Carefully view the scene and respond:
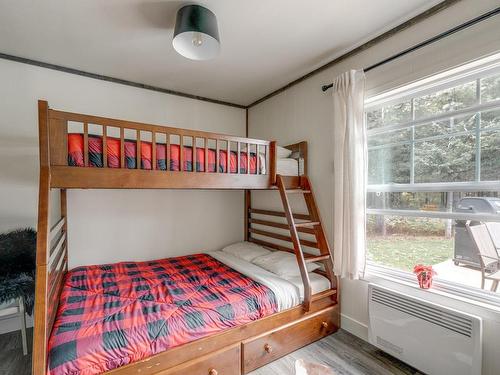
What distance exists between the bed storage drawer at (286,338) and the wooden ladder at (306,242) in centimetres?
16

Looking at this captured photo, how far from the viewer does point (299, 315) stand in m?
2.11

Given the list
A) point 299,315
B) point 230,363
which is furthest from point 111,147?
point 299,315

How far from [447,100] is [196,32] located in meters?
1.84

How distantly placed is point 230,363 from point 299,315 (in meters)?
0.68

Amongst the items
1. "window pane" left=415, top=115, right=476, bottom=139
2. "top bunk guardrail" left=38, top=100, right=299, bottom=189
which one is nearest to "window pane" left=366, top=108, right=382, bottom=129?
"window pane" left=415, top=115, right=476, bottom=139

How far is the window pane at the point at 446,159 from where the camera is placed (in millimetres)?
1718

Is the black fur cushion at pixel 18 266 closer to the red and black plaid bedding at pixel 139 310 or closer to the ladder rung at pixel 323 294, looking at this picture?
the red and black plaid bedding at pixel 139 310

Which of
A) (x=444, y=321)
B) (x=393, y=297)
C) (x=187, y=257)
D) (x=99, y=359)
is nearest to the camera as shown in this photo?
(x=99, y=359)

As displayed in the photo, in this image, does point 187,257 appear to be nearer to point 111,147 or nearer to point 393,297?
point 111,147

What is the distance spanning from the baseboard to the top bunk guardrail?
1420 mm

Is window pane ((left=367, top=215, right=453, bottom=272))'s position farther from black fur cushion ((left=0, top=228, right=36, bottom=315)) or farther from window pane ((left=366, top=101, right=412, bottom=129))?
black fur cushion ((left=0, top=228, right=36, bottom=315))

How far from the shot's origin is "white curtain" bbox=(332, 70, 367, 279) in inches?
82.1

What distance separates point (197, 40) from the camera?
1772mm

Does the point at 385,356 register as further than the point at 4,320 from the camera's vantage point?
No
